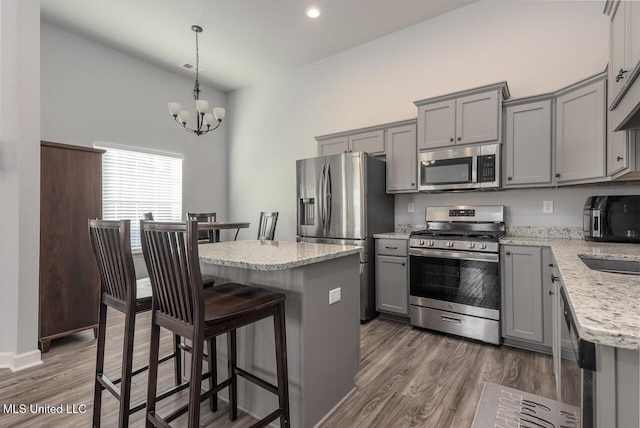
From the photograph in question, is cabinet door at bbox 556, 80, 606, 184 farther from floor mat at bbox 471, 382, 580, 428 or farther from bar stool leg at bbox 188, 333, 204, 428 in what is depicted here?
bar stool leg at bbox 188, 333, 204, 428

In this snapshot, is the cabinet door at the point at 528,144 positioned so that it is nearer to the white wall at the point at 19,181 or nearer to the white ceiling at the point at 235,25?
the white ceiling at the point at 235,25

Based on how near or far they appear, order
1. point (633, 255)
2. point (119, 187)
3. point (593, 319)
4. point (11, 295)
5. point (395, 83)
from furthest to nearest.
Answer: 1. point (119, 187)
2. point (395, 83)
3. point (11, 295)
4. point (633, 255)
5. point (593, 319)

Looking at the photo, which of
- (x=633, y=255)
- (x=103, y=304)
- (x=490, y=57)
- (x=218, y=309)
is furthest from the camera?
(x=490, y=57)

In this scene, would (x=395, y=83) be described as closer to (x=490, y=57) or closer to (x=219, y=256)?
(x=490, y=57)

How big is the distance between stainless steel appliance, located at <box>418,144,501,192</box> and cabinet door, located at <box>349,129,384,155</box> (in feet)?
1.88

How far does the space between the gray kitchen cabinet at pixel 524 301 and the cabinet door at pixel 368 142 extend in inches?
69.0

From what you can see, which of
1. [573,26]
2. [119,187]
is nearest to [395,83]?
[573,26]

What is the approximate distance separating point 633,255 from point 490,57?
2.53 metres

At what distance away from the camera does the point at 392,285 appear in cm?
335

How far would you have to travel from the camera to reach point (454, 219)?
335 centimetres

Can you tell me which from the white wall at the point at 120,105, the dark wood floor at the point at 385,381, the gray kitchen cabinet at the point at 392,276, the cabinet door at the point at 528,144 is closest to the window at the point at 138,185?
the white wall at the point at 120,105

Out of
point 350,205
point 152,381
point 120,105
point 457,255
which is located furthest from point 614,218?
point 120,105

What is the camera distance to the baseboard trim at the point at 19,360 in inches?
93.9

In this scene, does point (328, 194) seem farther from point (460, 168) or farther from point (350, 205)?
point (460, 168)
